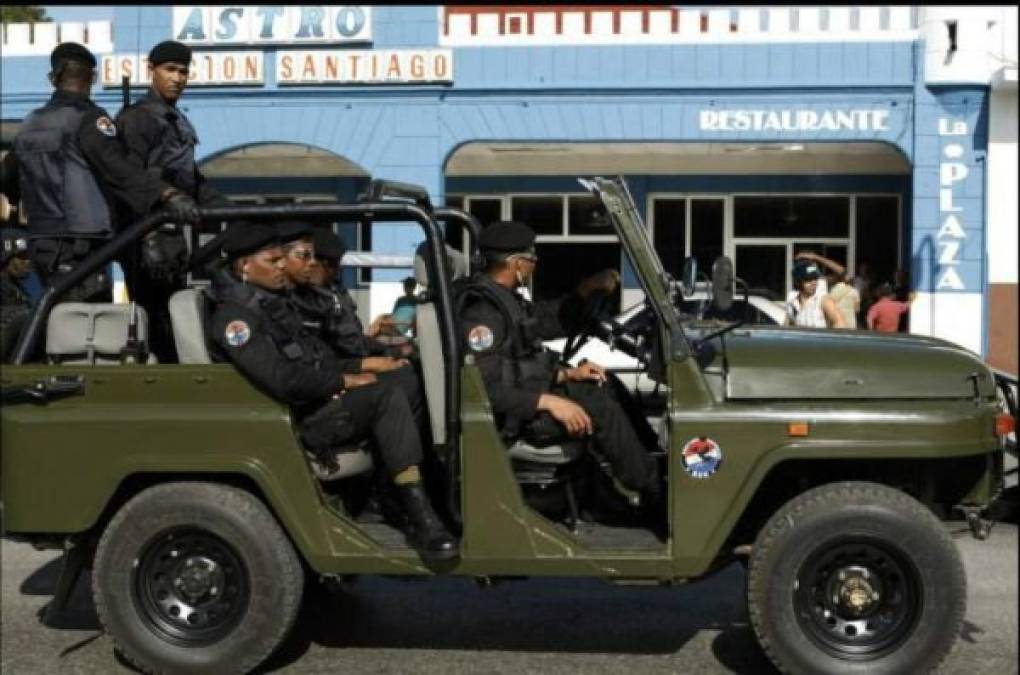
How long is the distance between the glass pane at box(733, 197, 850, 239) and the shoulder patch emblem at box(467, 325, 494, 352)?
661 inches

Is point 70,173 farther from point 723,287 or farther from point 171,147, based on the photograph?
point 723,287

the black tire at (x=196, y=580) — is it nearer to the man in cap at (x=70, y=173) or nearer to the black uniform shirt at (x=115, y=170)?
the man in cap at (x=70, y=173)

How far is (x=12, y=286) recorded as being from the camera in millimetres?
8758

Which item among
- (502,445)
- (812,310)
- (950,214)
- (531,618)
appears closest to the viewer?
(502,445)

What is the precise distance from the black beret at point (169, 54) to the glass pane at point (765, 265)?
16.1m

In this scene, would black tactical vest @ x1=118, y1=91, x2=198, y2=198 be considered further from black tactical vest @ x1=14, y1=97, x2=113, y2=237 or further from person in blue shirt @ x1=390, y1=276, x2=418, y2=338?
person in blue shirt @ x1=390, y1=276, x2=418, y2=338

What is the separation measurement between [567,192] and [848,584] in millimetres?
17058

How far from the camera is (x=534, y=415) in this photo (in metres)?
5.02

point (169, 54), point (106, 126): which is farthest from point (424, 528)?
point (169, 54)

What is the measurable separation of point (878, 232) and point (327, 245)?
53.4ft

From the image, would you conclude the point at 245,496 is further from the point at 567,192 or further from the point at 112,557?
the point at 567,192

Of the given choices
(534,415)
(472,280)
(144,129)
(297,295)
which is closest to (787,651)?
(534,415)

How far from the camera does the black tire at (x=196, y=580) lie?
4.96 meters

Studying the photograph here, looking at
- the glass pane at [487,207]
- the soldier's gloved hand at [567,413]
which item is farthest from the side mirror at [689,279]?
the glass pane at [487,207]
